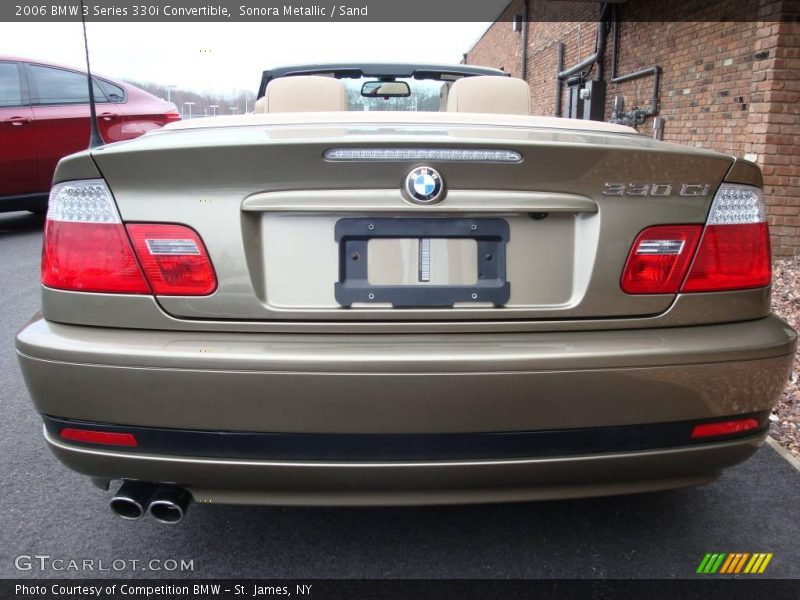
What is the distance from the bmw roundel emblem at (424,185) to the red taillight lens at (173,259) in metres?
0.51

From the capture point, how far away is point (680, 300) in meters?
1.62

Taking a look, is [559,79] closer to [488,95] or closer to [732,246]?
[488,95]

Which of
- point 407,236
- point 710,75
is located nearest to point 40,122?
point 407,236

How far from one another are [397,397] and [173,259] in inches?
24.6

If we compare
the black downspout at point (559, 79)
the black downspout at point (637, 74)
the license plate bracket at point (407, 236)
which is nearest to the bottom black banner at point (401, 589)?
the license plate bracket at point (407, 236)

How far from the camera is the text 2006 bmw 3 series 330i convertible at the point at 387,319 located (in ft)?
4.91

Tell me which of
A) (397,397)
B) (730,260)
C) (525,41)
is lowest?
(397,397)

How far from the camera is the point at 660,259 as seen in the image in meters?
1.61

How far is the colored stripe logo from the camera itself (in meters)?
1.94

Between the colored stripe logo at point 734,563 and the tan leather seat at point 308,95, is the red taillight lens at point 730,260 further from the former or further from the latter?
the tan leather seat at point 308,95

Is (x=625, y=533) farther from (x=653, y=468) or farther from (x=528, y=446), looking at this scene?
(x=528, y=446)

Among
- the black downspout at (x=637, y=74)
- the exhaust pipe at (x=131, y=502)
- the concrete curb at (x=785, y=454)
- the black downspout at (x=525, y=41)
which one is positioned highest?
the black downspout at (x=525, y=41)

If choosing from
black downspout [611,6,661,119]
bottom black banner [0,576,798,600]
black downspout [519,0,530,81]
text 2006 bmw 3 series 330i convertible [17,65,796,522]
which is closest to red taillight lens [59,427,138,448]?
text 2006 bmw 3 series 330i convertible [17,65,796,522]

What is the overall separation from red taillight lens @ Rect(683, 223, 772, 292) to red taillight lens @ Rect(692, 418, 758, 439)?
341mm
